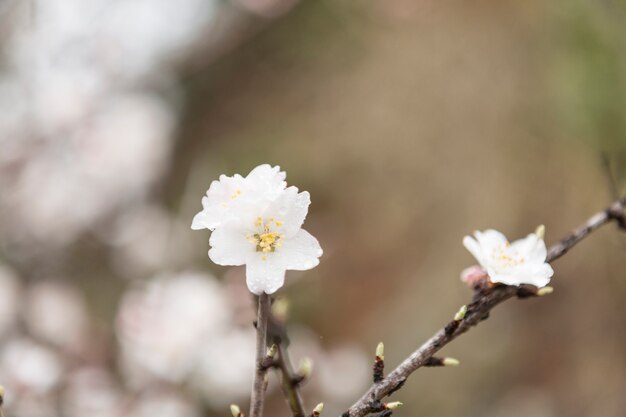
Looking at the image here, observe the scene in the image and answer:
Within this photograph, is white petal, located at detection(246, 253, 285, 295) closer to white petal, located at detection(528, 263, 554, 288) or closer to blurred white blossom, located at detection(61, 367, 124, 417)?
white petal, located at detection(528, 263, 554, 288)

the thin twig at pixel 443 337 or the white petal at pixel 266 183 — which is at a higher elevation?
the white petal at pixel 266 183

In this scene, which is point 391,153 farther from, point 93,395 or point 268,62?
point 93,395

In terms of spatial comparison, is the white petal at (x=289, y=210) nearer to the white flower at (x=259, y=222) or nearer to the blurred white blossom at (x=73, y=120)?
the white flower at (x=259, y=222)

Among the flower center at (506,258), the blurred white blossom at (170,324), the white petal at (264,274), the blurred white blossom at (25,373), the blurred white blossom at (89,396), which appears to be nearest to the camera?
the white petal at (264,274)

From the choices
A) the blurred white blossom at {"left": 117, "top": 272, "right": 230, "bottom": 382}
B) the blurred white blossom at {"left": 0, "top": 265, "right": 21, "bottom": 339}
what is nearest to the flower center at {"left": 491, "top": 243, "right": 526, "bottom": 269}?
the blurred white blossom at {"left": 117, "top": 272, "right": 230, "bottom": 382}

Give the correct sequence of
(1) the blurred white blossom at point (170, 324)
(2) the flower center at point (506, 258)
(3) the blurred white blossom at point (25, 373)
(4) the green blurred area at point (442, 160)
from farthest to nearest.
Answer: (4) the green blurred area at point (442, 160), (1) the blurred white blossom at point (170, 324), (3) the blurred white blossom at point (25, 373), (2) the flower center at point (506, 258)

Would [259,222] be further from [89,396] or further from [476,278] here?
[89,396]

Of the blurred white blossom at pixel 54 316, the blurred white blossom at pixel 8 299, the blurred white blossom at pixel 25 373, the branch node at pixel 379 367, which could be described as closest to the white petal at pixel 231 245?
the branch node at pixel 379 367

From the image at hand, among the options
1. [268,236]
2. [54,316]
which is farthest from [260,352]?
[54,316]
